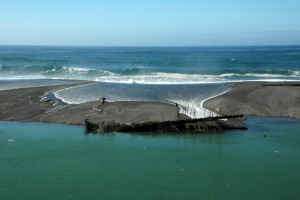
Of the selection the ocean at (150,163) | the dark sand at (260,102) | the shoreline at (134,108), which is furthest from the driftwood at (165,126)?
the dark sand at (260,102)

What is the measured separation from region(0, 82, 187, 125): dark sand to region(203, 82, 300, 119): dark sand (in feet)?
10.5

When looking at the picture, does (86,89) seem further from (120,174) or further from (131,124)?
(120,174)

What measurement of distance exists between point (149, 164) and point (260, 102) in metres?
11.9

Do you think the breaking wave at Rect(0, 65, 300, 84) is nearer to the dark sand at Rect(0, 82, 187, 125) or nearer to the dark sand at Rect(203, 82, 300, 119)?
the dark sand at Rect(203, 82, 300, 119)

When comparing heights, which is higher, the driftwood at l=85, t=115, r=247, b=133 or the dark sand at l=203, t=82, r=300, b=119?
the dark sand at l=203, t=82, r=300, b=119

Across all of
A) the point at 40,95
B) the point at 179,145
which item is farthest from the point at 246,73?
the point at 179,145

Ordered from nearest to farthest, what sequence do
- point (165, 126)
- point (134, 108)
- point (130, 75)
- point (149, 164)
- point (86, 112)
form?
1. point (149, 164)
2. point (165, 126)
3. point (86, 112)
4. point (134, 108)
5. point (130, 75)

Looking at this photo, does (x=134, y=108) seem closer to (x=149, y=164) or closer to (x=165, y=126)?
(x=165, y=126)

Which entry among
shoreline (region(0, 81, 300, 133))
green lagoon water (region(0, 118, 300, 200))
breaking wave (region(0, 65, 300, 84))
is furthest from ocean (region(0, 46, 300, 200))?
breaking wave (region(0, 65, 300, 84))

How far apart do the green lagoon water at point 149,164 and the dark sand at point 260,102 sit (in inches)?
116

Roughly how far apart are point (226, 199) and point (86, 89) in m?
20.2

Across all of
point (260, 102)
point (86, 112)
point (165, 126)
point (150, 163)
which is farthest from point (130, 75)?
point (150, 163)

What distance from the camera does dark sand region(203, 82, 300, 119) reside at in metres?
19.9

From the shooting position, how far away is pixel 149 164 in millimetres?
12477
